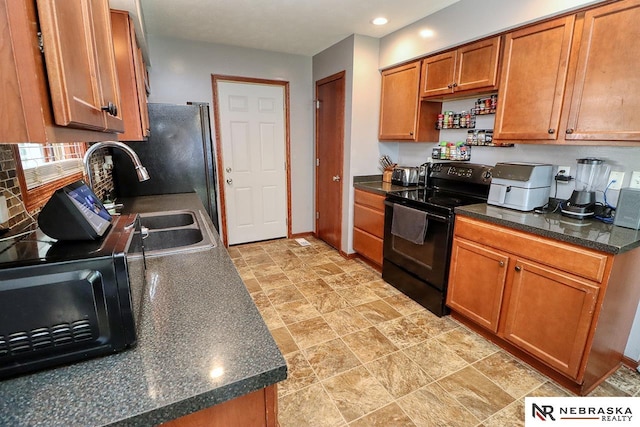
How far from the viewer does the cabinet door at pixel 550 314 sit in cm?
159

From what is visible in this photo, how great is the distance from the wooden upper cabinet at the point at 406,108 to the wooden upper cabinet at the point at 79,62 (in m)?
2.49

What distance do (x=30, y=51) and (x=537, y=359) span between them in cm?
248

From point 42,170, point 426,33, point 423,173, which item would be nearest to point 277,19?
point 426,33

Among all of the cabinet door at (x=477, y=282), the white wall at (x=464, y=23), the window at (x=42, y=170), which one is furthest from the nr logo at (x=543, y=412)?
the window at (x=42, y=170)

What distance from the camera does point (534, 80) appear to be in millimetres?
1949

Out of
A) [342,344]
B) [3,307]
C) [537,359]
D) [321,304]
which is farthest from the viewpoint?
[321,304]

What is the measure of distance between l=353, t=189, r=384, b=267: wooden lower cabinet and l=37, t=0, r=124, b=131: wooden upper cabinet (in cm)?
244

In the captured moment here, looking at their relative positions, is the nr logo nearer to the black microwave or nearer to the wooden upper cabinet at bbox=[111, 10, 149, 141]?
the black microwave

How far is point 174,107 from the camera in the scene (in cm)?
282

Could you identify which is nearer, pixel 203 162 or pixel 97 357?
pixel 97 357

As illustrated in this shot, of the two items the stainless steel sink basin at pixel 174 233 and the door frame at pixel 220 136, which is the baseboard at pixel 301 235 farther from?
the stainless steel sink basin at pixel 174 233

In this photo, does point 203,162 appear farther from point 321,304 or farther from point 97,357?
point 97,357

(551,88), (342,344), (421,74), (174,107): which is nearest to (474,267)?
(342,344)

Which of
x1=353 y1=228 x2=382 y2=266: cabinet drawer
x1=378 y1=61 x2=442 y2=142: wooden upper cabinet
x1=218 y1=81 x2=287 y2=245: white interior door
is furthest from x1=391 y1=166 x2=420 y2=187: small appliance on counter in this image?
x1=218 y1=81 x2=287 y2=245: white interior door
